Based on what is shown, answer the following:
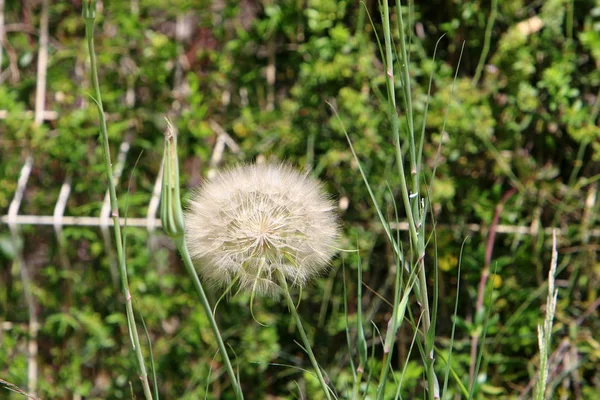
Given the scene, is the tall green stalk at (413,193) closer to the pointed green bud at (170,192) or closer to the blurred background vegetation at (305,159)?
the pointed green bud at (170,192)

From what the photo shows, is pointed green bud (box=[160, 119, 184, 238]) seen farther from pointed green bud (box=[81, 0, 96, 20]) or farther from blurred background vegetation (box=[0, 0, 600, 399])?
blurred background vegetation (box=[0, 0, 600, 399])

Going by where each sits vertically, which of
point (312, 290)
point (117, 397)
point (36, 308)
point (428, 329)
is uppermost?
point (428, 329)

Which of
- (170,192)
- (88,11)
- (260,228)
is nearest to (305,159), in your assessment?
(260,228)

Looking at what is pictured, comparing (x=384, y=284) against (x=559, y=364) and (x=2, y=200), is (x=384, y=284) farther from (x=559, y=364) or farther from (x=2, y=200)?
(x=2, y=200)

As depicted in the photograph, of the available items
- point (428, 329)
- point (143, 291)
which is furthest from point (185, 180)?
point (428, 329)

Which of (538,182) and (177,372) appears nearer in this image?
(538,182)

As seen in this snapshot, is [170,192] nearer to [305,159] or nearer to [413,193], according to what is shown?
[413,193]

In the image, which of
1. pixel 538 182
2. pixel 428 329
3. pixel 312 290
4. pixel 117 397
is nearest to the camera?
pixel 428 329

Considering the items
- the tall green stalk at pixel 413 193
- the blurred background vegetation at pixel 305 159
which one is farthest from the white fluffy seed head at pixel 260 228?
the blurred background vegetation at pixel 305 159

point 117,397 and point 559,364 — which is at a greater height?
point 559,364
